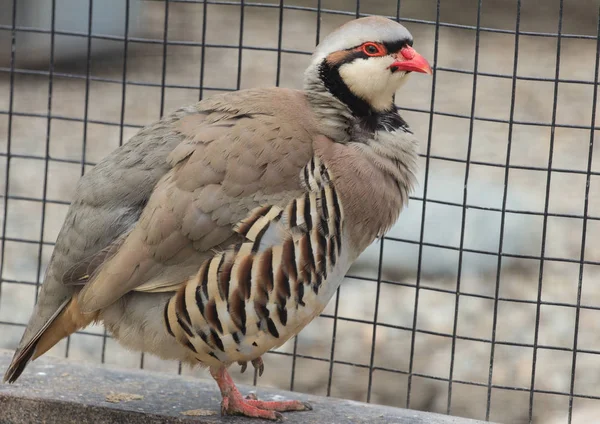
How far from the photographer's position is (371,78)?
4879 millimetres

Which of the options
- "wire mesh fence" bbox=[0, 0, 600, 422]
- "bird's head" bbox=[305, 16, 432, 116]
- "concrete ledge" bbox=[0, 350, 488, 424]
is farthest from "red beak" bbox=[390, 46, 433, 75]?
"concrete ledge" bbox=[0, 350, 488, 424]

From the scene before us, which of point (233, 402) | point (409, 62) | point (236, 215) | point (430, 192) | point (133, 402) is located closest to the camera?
point (236, 215)

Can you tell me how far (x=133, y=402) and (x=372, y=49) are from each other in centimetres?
220

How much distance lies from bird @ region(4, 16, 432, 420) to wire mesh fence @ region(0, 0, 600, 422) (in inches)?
29.3

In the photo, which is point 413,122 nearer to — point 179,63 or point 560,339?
point 179,63

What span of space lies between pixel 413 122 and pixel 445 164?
1421 millimetres

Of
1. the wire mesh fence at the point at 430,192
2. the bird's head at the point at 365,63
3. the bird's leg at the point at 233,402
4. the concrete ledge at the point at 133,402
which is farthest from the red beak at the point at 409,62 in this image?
the concrete ledge at the point at 133,402

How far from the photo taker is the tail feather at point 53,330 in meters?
4.74

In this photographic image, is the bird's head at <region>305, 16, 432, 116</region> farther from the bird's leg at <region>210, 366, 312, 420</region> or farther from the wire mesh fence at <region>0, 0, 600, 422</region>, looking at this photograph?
the bird's leg at <region>210, 366, 312, 420</region>

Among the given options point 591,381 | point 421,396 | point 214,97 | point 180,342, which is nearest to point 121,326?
point 180,342

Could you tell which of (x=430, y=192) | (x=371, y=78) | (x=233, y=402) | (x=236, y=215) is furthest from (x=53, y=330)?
(x=430, y=192)

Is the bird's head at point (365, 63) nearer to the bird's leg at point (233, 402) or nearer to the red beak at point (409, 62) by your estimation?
the red beak at point (409, 62)

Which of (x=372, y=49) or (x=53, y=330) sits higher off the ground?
(x=372, y=49)

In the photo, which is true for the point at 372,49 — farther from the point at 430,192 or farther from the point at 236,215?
the point at 430,192
